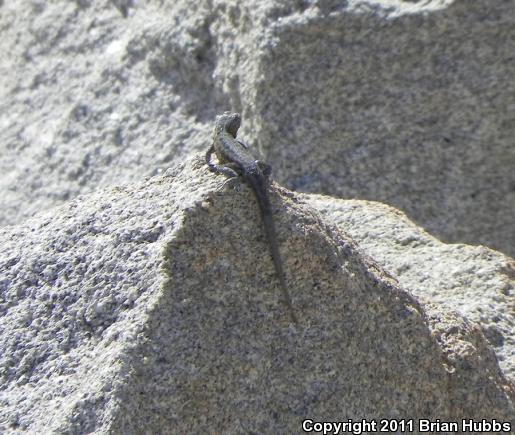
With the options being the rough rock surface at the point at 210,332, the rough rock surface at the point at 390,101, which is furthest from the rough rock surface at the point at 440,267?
the rough rock surface at the point at 390,101

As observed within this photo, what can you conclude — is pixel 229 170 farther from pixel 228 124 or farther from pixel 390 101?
pixel 390 101

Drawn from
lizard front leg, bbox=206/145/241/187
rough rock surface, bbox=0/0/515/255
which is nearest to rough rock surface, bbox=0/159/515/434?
lizard front leg, bbox=206/145/241/187

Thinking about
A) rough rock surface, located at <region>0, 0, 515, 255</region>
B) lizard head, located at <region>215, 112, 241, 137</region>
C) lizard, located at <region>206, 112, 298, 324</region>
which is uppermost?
lizard, located at <region>206, 112, 298, 324</region>

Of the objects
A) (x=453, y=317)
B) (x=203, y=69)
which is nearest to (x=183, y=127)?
(x=203, y=69)

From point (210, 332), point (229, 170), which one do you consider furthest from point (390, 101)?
point (210, 332)

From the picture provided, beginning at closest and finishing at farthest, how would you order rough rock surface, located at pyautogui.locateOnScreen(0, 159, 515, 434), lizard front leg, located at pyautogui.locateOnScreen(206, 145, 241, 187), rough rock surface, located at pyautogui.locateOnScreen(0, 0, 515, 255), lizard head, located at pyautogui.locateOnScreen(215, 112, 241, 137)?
1. rough rock surface, located at pyautogui.locateOnScreen(0, 159, 515, 434)
2. lizard front leg, located at pyautogui.locateOnScreen(206, 145, 241, 187)
3. lizard head, located at pyautogui.locateOnScreen(215, 112, 241, 137)
4. rough rock surface, located at pyautogui.locateOnScreen(0, 0, 515, 255)

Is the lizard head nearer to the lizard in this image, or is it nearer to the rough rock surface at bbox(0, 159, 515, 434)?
the lizard

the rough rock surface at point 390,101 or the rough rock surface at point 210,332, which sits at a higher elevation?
the rough rock surface at point 210,332

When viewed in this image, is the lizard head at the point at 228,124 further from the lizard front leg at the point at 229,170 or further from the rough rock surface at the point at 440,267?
the lizard front leg at the point at 229,170

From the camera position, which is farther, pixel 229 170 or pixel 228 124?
pixel 228 124
